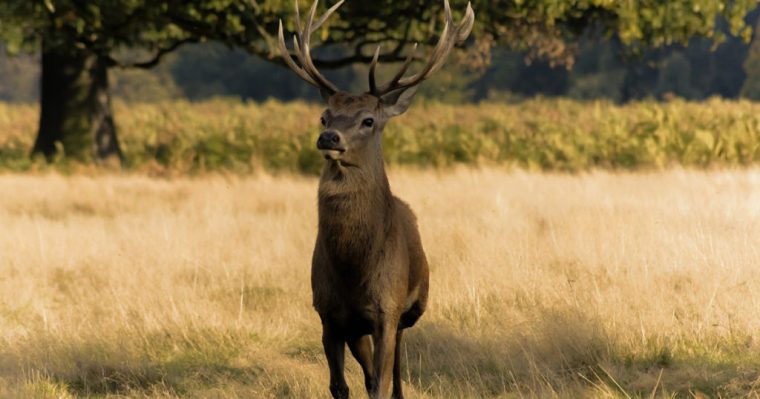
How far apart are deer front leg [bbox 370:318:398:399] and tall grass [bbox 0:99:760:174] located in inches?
576

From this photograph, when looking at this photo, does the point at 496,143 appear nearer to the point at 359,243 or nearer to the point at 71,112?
the point at 71,112

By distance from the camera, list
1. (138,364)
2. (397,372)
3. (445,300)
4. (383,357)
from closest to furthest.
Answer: (383,357) → (397,372) → (138,364) → (445,300)

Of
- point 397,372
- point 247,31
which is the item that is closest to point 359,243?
point 397,372

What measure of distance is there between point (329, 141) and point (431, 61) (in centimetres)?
133

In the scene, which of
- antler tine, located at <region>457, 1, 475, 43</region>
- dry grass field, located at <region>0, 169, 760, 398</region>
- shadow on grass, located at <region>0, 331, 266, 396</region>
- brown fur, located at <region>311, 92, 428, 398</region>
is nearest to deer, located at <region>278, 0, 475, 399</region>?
brown fur, located at <region>311, 92, 428, 398</region>

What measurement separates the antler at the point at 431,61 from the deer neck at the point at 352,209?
1.50ft

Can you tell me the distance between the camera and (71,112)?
76.6 ft

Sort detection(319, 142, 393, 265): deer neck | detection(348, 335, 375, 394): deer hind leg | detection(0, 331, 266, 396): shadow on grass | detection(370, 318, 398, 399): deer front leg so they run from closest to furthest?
detection(319, 142, 393, 265): deer neck
detection(370, 318, 398, 399): deer front leg
detection(348, 335, 375, 394): deer hind leg
detection(0, 331, 266, 396): shadow on grass

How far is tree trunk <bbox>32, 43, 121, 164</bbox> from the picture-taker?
23312mm

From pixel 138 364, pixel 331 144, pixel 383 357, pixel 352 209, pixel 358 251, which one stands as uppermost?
pixel 331 144

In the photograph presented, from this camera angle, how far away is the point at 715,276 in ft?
32.2

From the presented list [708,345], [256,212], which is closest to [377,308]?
[708,345]

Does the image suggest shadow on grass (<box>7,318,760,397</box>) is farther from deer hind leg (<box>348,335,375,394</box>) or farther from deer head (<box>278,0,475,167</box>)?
deer head (<box>278,0,475,167</box>)

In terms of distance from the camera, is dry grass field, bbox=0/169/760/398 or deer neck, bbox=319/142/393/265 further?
dry grass field, bbox=0/169/760/398
